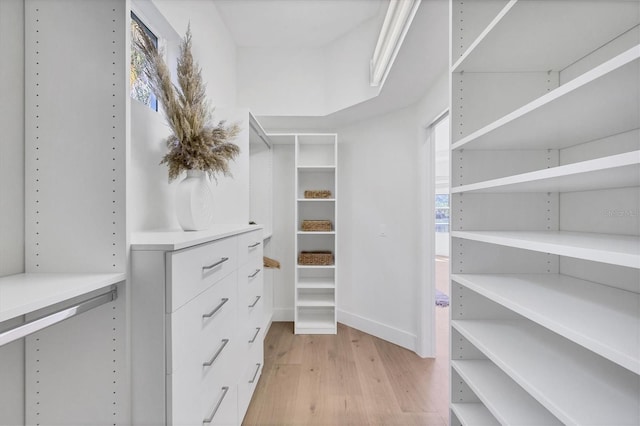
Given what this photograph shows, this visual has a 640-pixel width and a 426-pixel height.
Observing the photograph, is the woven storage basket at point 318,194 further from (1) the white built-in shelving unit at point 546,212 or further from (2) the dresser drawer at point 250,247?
(1) the white built-in shelving unit at point 546,212

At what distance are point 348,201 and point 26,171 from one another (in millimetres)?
2489

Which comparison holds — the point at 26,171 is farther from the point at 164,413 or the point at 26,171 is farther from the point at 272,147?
the point at 272,147

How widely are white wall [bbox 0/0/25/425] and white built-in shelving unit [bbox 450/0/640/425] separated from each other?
1.48m

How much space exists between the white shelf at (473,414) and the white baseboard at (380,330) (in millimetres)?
1263

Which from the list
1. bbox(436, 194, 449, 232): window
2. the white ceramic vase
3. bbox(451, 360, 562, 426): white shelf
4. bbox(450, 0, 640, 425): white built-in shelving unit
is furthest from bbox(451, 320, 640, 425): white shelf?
bbox(436, 194, 449, 232): window

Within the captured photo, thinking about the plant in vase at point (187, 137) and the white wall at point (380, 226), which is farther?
the white wall at point (380, 226)

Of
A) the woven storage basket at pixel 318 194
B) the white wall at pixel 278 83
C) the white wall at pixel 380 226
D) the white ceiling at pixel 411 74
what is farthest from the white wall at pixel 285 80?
the woven storage basket at pixel 318 194

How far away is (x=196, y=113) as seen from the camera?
1.28 meters

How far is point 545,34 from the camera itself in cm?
94

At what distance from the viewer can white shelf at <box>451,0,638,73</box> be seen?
81 cm

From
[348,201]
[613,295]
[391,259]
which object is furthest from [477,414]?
[348,201]

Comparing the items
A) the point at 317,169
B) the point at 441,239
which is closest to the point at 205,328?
the point at 317,169

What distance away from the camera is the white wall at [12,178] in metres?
0.76

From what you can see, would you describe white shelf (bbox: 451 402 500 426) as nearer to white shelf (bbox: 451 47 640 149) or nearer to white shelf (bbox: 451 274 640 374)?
white shelf (bbox: 451 274 640 374)
